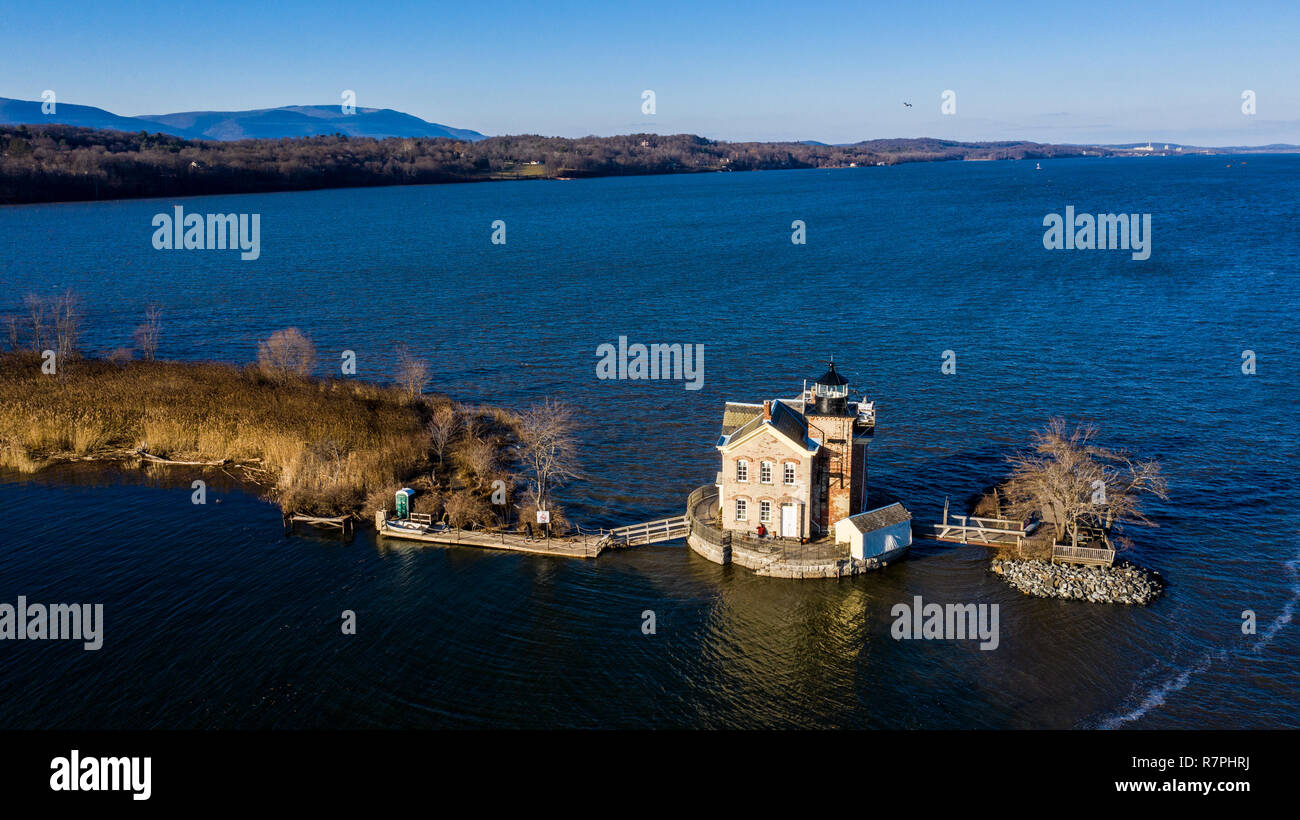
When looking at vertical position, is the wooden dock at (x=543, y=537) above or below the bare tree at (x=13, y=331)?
below

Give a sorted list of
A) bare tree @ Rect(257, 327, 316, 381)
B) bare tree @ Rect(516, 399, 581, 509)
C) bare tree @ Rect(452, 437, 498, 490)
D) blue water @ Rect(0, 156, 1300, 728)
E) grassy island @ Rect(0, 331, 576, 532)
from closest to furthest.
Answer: blue water @ Rect(0, 156, 1300, 728)
bare tree @ Rect(516, 399, 581, 509)
grassy island @ Rect(0, 331, 576, 532)
bare tree @ Rect(452, 437, 498, 490)
bare tree @ Rect(257, 327, 316, 381)

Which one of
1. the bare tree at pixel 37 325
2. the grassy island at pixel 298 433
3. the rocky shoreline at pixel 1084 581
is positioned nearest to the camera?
the rocky shoreline at pixel 1084 581

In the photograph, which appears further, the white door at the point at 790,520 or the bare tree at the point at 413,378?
the bare tree at the point at 413,378

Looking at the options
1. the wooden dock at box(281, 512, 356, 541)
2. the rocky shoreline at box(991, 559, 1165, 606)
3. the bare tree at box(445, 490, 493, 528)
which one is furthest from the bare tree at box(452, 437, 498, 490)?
the rocky shoreline at box(991, 559, 1165, 606)

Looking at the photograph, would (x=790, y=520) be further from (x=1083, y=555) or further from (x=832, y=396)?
(x=1083, y=555)

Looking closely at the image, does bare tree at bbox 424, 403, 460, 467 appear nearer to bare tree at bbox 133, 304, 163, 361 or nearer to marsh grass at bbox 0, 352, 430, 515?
marsh grass at bbox 0, 352, 430, 515

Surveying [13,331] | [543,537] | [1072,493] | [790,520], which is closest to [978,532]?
[1072,493]

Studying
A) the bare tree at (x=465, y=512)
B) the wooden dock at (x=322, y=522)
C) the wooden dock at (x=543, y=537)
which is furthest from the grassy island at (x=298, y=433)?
the wooden dock at (x=543, y=537)

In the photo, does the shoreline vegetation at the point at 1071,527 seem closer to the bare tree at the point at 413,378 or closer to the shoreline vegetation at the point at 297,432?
the shoreline vegetation at the point at 297,432
